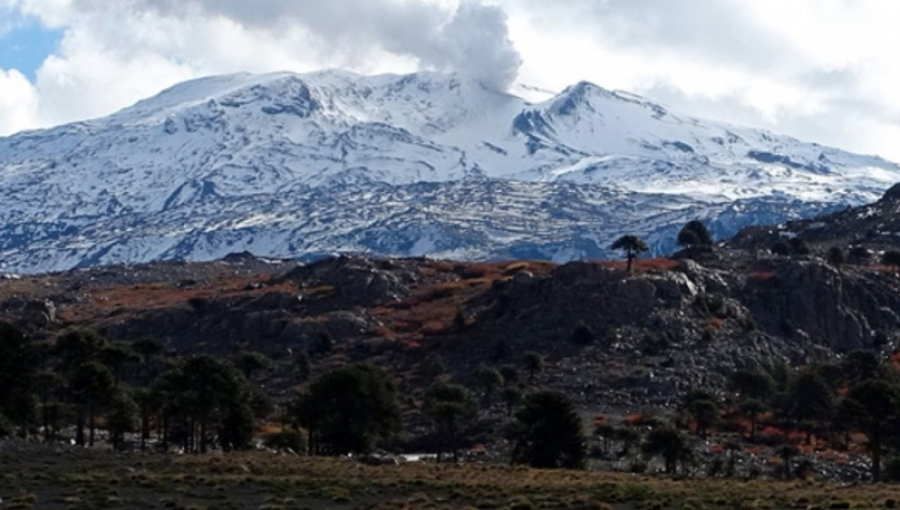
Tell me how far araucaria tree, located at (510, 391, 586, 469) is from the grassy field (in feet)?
43.9

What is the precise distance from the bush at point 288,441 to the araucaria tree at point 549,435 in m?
15.6

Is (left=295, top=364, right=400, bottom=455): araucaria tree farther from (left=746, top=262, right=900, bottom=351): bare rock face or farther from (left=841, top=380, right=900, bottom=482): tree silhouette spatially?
(left=746, top=262, right=900, bottom=351): bare rock face

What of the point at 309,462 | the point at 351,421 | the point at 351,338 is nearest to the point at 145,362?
the point at 351,338

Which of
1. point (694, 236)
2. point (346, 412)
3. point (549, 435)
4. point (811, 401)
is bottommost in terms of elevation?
point (549, 435)

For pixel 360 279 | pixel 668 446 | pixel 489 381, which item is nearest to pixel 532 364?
pixel 489 381

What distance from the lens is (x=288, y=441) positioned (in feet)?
284

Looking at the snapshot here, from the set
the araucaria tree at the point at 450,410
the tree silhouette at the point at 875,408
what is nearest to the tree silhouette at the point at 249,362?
the araucaria tree at the point at 450,410

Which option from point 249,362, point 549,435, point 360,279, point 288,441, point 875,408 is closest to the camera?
point 875,408

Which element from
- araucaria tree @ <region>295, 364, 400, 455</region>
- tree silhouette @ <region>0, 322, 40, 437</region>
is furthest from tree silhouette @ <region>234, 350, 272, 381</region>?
tree silhouette @ <region>0, 322, 40, 437</region>

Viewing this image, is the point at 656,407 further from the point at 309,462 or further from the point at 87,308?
the point at 87,308

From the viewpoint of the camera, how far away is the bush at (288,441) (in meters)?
85.4

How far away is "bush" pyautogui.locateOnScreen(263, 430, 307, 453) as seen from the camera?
3361 inches

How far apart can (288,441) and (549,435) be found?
19.3 metres

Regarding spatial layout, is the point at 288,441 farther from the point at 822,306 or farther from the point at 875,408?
the point at 822,306
